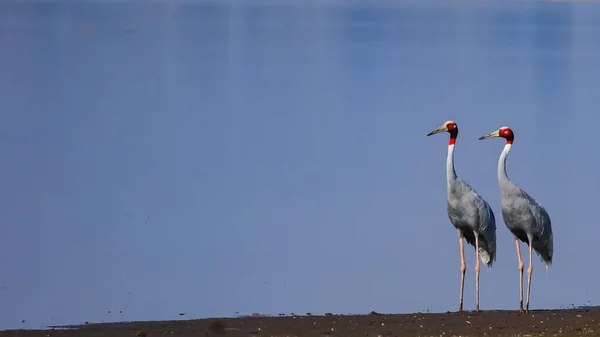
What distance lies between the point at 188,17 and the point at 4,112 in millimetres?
39414

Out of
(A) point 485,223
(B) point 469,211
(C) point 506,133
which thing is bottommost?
(A) point 485,223

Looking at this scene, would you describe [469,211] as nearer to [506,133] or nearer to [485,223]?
[485,223]

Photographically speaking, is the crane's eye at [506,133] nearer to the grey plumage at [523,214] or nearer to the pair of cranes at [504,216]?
the pair of cranes at [504,216]

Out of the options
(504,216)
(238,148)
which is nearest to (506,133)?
(504,216)

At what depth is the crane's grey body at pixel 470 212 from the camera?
43.4 ft

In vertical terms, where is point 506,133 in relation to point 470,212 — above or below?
above

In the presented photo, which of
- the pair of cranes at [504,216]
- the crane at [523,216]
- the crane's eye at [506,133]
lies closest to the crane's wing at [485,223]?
the pair of cranes at [504,216]

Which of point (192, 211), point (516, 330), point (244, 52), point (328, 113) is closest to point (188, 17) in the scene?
point (244, 52)

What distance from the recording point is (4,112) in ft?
88.7

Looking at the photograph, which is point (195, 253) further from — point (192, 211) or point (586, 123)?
point (586, 123)

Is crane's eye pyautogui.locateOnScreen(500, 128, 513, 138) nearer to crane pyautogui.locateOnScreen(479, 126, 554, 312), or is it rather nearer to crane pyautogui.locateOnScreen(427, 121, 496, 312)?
crane pyautogui.locateOnScreen(479, 126, 554, 312)

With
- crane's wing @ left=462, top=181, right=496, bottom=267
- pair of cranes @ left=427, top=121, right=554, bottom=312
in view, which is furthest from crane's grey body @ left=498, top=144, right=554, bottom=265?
crane's wing @ left=462, top=181, right=496, bottom=267

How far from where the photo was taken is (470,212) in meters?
13.2

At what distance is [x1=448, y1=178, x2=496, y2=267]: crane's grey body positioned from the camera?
13227 mm
